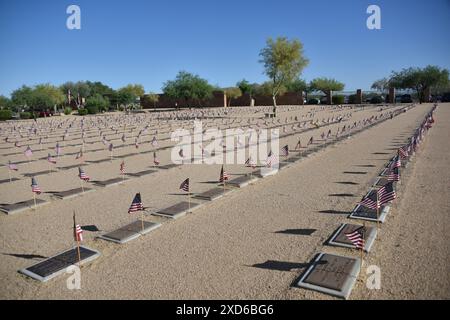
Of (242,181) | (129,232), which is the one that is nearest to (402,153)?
(242,181)

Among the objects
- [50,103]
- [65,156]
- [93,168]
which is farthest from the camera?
[50,103]

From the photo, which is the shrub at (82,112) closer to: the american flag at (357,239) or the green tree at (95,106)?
the green tree at (95,106)

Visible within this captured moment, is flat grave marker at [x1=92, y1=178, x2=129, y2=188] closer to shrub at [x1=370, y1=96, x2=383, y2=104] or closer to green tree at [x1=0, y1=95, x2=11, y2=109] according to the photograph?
shrub at [x1=370, y1=96, x2=383, y2=104]

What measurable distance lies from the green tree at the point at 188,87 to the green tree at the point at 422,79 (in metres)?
57.7

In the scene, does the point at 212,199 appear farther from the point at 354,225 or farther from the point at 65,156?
the point at 65,156

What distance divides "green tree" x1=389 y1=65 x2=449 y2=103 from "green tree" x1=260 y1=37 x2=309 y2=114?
54.2 m

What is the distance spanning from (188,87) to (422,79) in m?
66.8

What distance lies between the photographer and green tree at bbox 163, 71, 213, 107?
292ft

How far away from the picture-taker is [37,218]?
11266mm

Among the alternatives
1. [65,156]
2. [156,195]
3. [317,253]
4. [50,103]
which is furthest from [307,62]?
[50,103]

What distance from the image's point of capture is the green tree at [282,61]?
58.6 metres

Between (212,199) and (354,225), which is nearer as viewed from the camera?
(354,225)

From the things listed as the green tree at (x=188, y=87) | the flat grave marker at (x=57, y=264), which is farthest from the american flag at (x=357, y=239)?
the green tree at (x=188, y=87)
